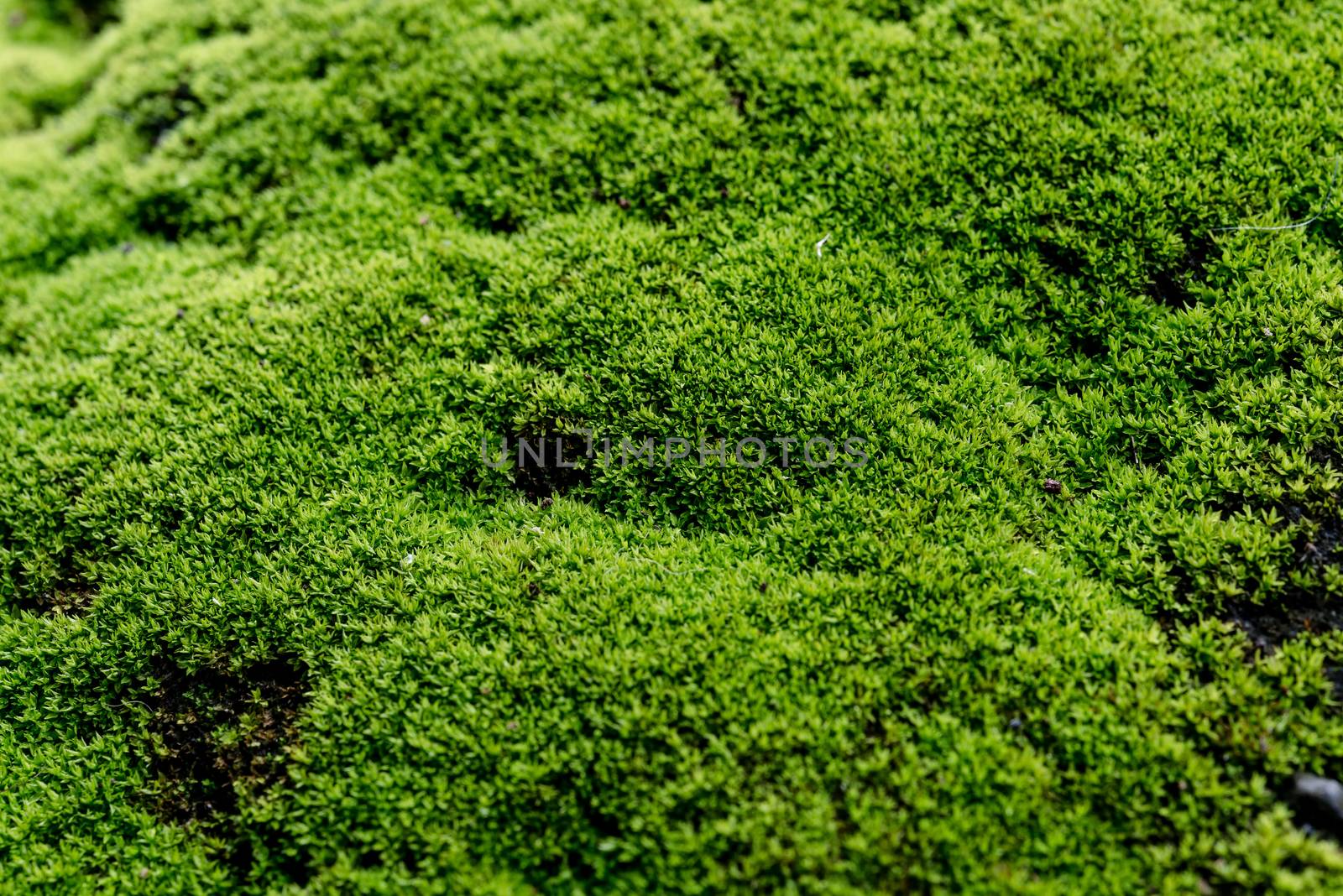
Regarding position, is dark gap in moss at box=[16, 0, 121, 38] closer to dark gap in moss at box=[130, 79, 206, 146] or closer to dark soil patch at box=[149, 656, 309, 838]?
dark gap in moss at box=[130, 79, 206, 146]

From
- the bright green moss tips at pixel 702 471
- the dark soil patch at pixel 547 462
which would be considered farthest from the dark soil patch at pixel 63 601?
the dark soil patch at pixel 547 462

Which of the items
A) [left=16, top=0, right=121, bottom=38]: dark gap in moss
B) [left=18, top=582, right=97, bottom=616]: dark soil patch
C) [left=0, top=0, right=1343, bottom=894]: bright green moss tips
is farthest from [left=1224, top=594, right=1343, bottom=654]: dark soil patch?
[left=16, top=0, right=121, bottom=38]: dark gap in moss

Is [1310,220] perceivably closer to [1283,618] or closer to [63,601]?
[1283,618]

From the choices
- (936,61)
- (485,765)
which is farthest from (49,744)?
(936,61)

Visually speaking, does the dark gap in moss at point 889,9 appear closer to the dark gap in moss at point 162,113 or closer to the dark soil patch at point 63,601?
the dark gap in moss at point 162,113

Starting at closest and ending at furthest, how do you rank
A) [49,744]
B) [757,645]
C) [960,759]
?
[960,759], [757,645], [49,744]

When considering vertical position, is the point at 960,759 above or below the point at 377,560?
below

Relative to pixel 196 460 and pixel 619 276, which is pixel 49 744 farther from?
pixel 619 276
